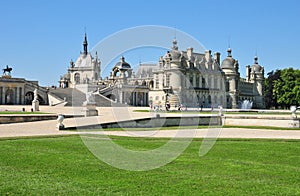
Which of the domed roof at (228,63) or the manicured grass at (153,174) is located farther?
the domed roof at (228,63)

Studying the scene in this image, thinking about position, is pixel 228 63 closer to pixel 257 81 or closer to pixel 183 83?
pixel 257 81

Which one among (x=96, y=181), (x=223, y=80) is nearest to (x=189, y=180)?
(x=96, y=181)

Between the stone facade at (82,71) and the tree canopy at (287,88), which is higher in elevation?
the stone facade at (82,71)

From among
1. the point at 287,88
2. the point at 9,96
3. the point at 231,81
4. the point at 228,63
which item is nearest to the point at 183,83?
the point at 231,81

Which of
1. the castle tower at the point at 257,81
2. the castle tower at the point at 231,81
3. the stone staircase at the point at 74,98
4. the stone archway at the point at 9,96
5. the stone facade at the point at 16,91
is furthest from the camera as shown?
the castle tower at the point at 257,81

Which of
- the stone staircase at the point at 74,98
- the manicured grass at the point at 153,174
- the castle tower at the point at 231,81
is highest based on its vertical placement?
the castle tower at the point at 231,81

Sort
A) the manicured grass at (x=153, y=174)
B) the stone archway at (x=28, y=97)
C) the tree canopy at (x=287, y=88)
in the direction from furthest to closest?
the tree canopy at (x=287, y=88)
the stone archway at (x=28, y=97)
the manicured grass at (x=153, y=174)

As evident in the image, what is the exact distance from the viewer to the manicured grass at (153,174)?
25.2 ft

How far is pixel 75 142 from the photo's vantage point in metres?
15.2

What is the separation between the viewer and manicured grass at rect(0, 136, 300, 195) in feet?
25.2

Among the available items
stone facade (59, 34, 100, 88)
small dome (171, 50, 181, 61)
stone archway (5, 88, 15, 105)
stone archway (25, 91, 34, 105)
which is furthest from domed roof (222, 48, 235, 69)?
stone archway (5, 88, 15, 105)

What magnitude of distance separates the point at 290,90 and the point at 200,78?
18.2 m

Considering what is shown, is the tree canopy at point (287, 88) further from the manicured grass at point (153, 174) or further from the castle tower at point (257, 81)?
the manicured grass at point (153, 174)

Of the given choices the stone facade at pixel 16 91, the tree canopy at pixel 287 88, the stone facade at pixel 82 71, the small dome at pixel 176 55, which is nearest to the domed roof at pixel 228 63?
the tree canopy at pixel 287 88
